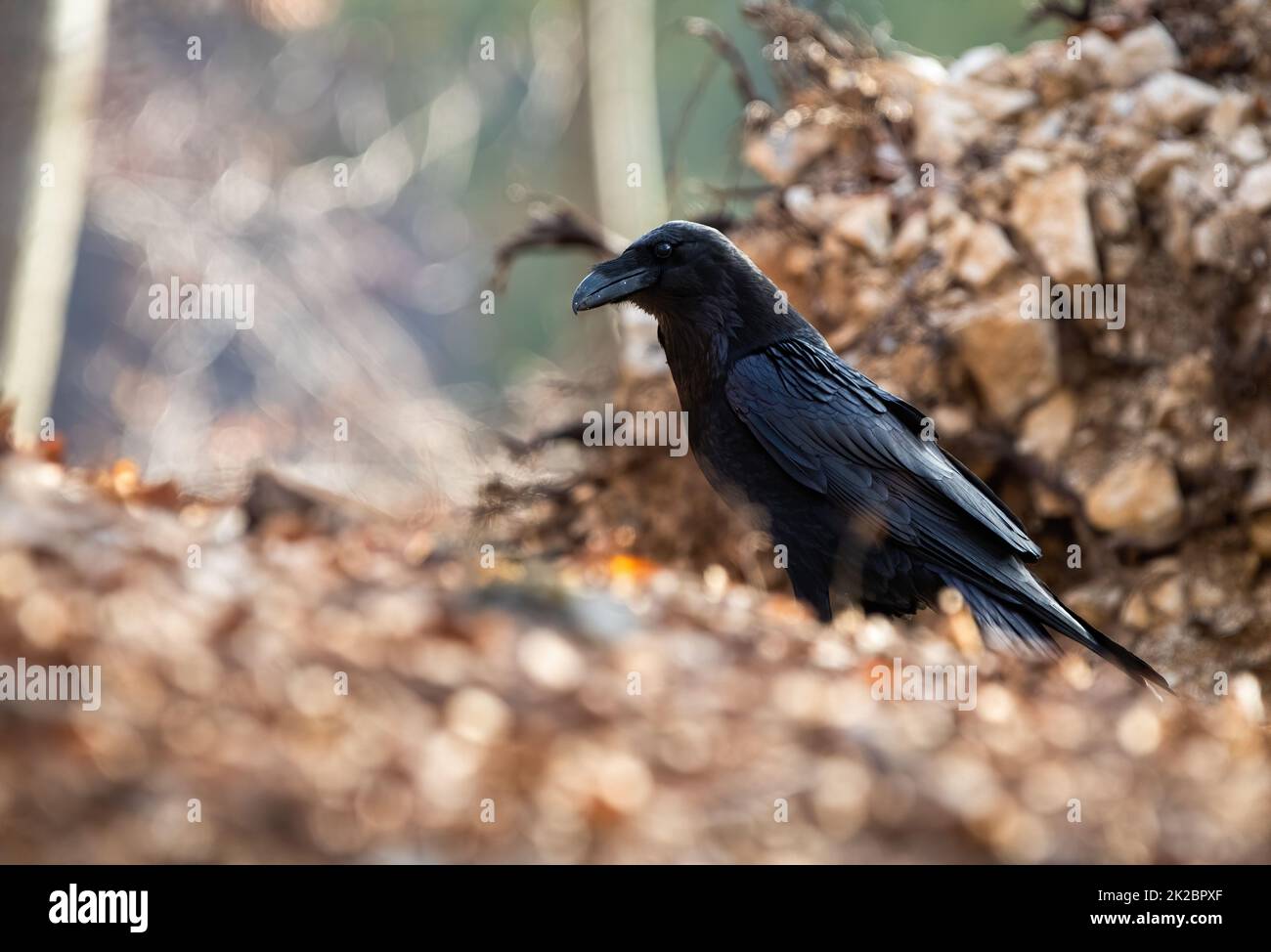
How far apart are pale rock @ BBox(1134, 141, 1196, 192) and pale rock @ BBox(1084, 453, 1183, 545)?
135cm

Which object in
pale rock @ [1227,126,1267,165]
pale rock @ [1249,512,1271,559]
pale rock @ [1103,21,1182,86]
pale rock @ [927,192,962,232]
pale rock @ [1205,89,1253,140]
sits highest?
pale rock @ [1103,21,1182,86]

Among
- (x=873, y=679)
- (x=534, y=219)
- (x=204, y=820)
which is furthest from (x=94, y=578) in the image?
(x=534, y=219)

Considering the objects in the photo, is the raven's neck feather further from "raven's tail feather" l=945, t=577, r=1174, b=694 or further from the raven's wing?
Result: "raven's tail feather" l=945, t=577, r=1174, b=694

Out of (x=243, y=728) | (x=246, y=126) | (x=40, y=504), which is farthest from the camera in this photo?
(x=246, y=126)

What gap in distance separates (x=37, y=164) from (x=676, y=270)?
152 inches

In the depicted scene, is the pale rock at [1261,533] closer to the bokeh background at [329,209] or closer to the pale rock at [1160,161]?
the pale rock at [1160,161]

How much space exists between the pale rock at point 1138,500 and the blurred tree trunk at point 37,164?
5109mm

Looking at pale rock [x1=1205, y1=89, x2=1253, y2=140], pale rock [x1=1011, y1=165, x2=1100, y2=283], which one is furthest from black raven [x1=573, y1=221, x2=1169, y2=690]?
pale rock [x1=1205, y1=89, x2=1253, y2=140]

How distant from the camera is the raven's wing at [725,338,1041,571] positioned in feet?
14.8

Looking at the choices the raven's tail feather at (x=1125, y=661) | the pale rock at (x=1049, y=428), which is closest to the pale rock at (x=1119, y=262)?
the pale rock at (x=1049, y=428)

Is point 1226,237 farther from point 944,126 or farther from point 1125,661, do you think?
point 1125,661

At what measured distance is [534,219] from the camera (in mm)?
6812
